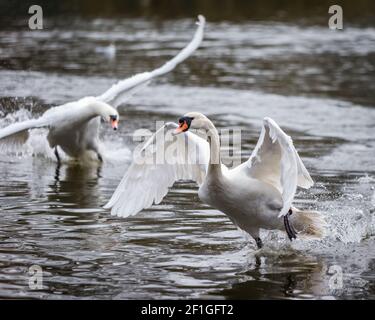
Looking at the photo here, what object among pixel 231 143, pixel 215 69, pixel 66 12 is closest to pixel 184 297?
pixel 231 143

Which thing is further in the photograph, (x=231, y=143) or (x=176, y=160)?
(x=231, y=143)

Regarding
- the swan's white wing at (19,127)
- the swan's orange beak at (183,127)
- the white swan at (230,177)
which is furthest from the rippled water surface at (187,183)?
the swan's orange beak at (183,127)

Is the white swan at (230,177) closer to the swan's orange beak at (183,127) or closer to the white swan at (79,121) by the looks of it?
the swan's orange beak at (183,127)

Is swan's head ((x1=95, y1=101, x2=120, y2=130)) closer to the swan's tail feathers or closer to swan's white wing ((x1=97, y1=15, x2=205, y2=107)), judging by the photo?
swan's white wing ((x1=97, y1=15, x2=205, y2=107))

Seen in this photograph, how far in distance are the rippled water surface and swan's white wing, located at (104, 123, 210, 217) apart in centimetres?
39

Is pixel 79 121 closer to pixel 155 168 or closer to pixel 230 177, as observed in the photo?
pixel 155 168

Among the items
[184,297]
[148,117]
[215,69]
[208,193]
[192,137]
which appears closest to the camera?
[184,297]

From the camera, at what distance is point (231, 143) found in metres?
15.8

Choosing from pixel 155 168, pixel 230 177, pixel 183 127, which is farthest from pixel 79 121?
pixel 183 127

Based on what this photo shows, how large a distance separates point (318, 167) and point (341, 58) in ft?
42.7

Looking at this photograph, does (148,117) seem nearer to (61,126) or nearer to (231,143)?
(231,143)

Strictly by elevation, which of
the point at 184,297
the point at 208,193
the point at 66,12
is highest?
the point at 66,12

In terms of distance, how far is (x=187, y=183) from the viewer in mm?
13148

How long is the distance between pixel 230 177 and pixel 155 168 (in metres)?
1.03
